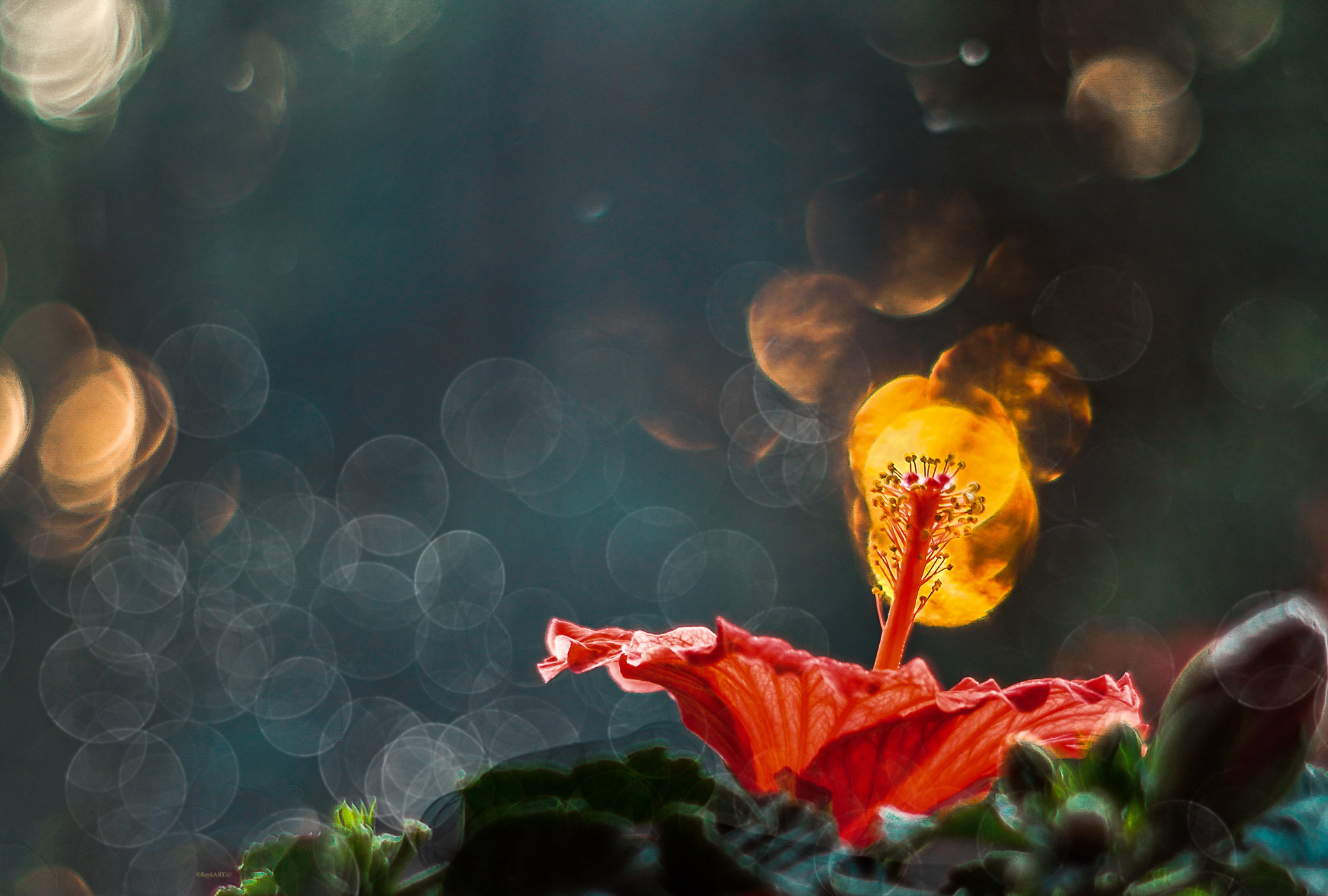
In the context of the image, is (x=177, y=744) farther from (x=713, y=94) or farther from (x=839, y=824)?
(x=839, y=824)

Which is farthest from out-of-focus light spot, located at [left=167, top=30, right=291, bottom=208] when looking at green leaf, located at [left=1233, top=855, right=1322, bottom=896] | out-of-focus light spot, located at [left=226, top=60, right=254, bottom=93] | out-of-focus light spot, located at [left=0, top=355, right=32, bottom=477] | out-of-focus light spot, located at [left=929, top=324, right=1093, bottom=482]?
green leaf, located at [left=1233, top=855, right=1322, bottom=896]

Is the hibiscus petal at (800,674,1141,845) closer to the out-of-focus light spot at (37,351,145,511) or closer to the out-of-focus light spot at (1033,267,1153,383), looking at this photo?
the out-of-focus light spot at (1033,267,1153,383)

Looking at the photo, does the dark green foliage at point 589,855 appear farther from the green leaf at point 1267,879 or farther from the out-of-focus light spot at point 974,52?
the out-of-focus light spot at point 974,52

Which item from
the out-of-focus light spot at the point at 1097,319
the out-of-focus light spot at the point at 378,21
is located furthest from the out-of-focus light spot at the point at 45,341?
the out-of-focus light spot at the point at 1097,319

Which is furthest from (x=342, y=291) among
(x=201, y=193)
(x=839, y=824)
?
(x=839, y=824)

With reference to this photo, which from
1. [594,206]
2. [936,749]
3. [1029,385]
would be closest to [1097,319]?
[1029,385]

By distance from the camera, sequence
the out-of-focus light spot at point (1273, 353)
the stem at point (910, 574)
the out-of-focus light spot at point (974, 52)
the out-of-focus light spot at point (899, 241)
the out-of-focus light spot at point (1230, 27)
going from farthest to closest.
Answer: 1. the out-of-focus light spot at point (899, 241)
2. the out-of-focus light spot at point (974, 52)
3. the out-of-focus light spot at point (1230, 27)
4. the out-of-focus light spot at point (1273, 353)
5. the stem at point (910, 574)

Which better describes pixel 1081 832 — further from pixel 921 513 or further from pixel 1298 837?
pixel 921 513
